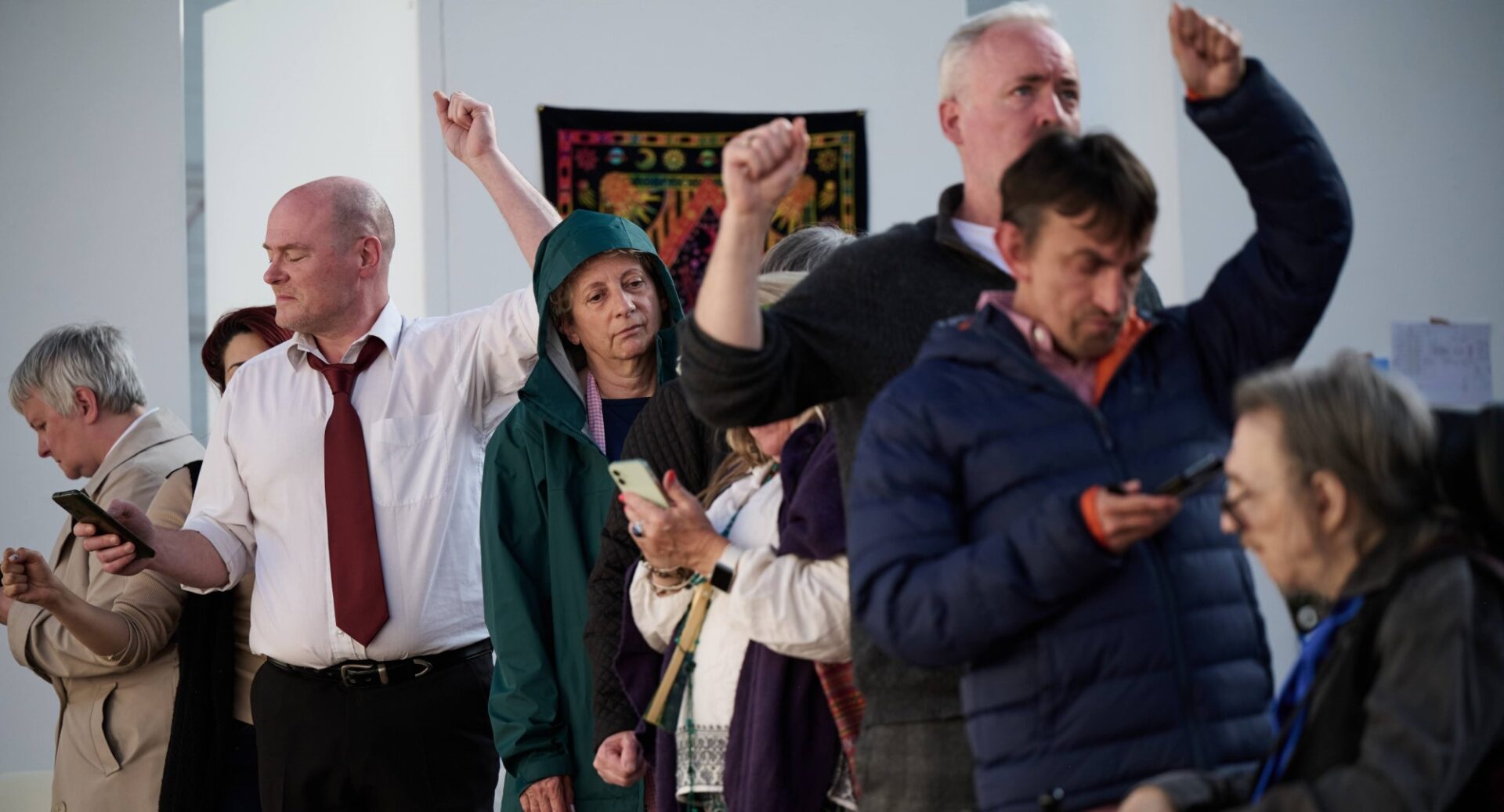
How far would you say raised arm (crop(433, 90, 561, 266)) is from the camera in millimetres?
3225

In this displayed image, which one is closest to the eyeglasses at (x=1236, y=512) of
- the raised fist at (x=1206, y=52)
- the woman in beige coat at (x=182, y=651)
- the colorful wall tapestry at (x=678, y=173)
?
the raised fist at (x=1206, y=52)

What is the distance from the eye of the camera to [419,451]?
320cm

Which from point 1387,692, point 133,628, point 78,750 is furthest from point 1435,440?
point 78,750

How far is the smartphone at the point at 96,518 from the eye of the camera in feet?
9.15

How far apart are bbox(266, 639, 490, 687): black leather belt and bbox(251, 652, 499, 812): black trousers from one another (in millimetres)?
11

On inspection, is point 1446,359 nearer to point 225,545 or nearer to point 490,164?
point 490,164

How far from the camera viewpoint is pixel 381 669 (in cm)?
308

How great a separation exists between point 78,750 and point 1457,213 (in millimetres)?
4125

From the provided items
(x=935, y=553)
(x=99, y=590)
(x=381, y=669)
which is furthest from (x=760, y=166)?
(x=99, y=590)

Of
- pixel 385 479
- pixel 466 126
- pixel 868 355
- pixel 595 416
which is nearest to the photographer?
pixel 868 355

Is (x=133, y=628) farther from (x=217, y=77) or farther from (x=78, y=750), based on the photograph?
(x=217, y=77)

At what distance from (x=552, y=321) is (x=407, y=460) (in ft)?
1.52

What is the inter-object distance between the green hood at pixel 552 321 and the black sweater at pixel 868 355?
A: 1.03 metres

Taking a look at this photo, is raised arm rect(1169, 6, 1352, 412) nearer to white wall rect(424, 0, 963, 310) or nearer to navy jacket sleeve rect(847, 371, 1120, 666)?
navy jacket sleeve rect(847, 371, 1120, 666)
